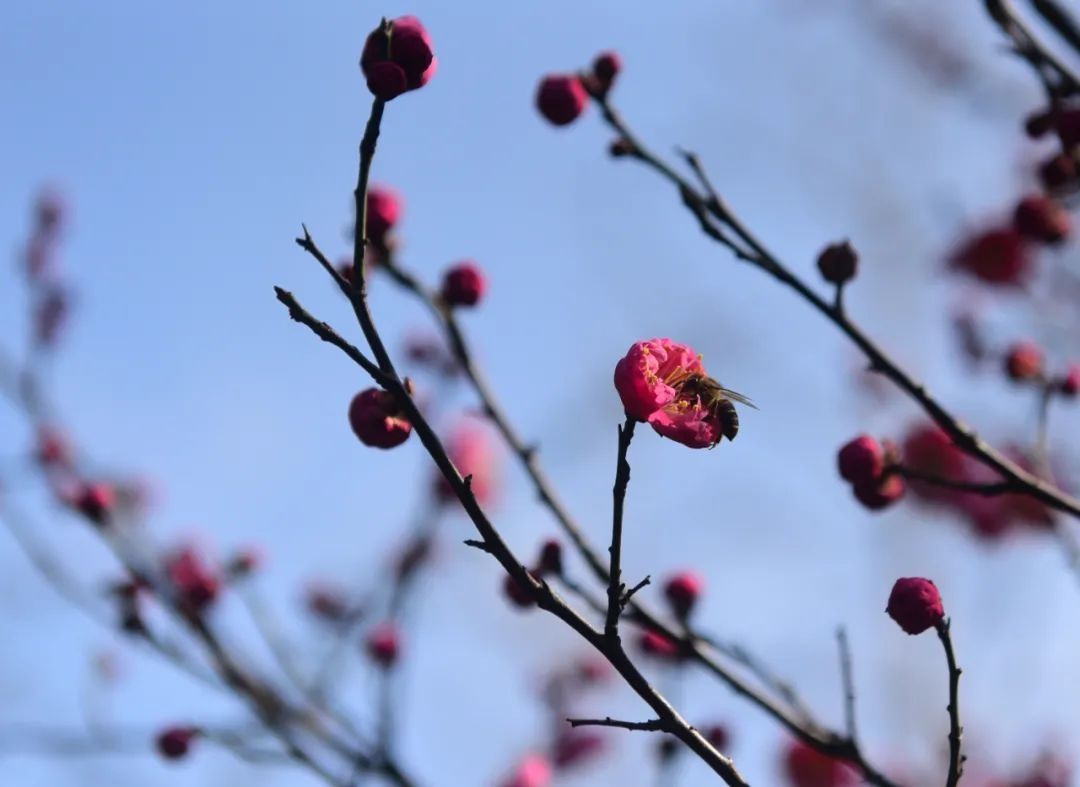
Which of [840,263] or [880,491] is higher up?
[840,263]

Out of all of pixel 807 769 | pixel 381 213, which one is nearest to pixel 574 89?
pixel 381 213

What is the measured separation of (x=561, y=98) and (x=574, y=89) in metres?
0.03

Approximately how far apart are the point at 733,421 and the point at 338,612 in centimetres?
344

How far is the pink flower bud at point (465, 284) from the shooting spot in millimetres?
2262

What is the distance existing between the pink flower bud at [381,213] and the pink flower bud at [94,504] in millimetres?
1372

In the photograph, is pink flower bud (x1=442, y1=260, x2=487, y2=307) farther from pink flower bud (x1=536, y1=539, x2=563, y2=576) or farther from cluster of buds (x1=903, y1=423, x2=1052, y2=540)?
cluster of buds (x1=903, y1=423, x2=1052, y2=540)

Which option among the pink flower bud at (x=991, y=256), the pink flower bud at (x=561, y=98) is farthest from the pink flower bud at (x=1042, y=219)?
the pink flower bud at (x=991, y=256)

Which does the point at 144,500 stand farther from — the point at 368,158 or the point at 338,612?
the point at 368,158

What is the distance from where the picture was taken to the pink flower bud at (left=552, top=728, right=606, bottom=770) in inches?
189

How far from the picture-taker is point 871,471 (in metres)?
2.06

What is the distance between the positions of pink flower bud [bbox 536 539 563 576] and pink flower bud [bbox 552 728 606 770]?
2990mm

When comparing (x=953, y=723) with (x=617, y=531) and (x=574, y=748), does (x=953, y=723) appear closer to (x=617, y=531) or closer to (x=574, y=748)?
(x=617, y=531)

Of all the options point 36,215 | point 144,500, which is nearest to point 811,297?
point 144,500

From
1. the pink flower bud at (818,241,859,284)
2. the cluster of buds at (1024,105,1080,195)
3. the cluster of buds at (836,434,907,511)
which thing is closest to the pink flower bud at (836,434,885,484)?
the cluster of buds at (836,434,907,511)
